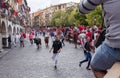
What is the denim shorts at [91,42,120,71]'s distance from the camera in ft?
8.34

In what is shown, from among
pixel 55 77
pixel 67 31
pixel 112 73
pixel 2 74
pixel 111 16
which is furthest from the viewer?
pixel 67 31

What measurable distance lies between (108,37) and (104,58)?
0.52 ft

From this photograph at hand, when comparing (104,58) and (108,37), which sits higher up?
(108,37)

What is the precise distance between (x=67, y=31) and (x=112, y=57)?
42.4 meters

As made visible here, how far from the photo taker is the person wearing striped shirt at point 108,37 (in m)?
2.51

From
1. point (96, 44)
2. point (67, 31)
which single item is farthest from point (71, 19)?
point (96, 44)

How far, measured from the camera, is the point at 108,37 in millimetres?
2623

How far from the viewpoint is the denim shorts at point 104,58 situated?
2.54 m

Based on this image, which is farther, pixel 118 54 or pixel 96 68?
pixel 96 68

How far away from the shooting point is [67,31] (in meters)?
45.0

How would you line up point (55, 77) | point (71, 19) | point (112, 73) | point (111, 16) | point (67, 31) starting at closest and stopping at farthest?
point (112, 73) < point (111, 16) < point (55, 77) < point (67, 31) < point (71, 19)

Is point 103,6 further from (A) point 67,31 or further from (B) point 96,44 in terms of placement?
(A) point 67,31

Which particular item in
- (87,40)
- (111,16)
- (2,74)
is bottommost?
(2,74)

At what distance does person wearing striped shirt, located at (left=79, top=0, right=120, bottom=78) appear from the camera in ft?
8.24
